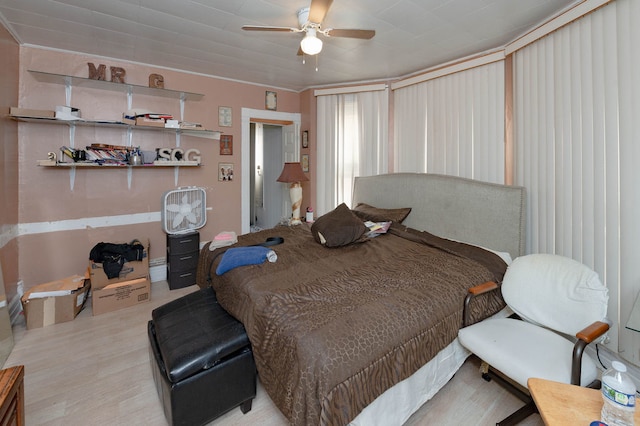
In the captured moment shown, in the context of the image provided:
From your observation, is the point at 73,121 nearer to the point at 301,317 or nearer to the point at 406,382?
the point at 301,317

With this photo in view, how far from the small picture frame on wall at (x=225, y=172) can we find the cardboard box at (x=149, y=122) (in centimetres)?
92

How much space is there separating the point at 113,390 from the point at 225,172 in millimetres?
2835

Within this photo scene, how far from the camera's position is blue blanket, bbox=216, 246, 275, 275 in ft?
7.12

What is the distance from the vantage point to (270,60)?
3432 mm

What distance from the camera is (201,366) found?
5.09 feet

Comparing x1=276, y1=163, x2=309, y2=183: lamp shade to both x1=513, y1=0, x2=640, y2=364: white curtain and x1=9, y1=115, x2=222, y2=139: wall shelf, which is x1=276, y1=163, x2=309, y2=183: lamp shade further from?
x1=513, y1=0, x2=640, y2=364: white curtain

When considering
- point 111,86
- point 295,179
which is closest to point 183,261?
point 295,179

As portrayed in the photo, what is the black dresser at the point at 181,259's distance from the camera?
139 inches

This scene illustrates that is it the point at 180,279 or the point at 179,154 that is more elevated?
the point at 179,154

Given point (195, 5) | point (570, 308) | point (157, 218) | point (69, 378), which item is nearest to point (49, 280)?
point (157, 218)

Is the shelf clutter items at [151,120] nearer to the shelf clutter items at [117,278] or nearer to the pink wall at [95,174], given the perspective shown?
the pink wall at [95,174]

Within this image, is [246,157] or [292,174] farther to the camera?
[246,157]

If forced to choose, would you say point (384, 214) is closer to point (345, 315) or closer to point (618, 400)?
point (345, 315)

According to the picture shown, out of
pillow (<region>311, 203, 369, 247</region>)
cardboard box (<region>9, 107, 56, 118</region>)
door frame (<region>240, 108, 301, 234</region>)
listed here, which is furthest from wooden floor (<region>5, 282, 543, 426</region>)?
door frame (<region>240, 108, 301, 234</region>)
